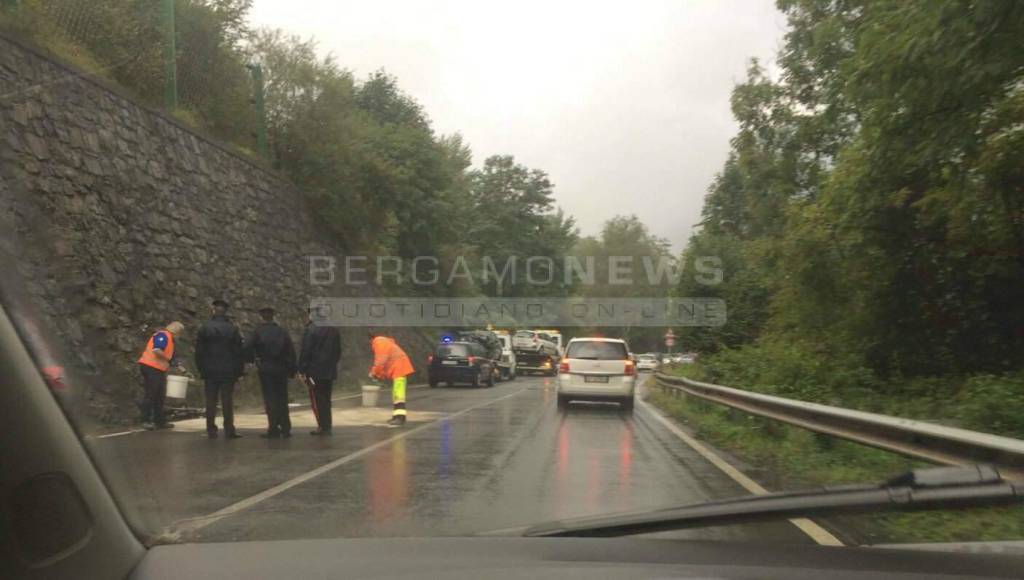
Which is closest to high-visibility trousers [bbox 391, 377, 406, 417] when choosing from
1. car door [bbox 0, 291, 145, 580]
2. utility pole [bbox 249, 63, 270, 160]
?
car door [bbox 0, 291, 145, 580]

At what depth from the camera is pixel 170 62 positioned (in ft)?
69.6

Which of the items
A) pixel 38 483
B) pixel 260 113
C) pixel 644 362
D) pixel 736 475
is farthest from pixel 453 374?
pixel 644 362

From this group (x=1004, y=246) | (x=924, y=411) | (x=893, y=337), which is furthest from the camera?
(x=893, y=337)

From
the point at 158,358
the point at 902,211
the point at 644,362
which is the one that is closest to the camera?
the point at 158,358

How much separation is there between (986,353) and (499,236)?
43.0 meters

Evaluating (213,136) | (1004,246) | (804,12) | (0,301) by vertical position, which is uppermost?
(804,12)

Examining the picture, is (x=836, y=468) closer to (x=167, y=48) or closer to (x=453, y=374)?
(x=167, y=48)

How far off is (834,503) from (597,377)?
52.3 ft

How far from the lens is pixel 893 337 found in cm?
1703

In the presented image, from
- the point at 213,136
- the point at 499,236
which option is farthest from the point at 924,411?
the point at 499,236

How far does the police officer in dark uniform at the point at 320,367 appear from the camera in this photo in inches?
505

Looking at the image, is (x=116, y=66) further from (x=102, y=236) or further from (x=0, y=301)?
(x=0, y=301)

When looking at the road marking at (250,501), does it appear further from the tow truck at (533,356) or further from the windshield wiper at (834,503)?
the tow truck at (533,356)

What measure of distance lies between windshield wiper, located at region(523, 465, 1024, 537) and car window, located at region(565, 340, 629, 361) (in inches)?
616
